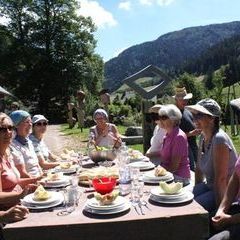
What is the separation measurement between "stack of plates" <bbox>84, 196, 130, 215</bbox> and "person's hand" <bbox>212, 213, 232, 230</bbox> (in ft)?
2.66

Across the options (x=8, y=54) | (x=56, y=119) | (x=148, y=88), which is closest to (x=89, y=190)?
(x=148, y=88)

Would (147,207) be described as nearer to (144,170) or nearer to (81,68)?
(144,170)

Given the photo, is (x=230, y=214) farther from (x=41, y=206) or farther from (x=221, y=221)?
(x=41, y=206)

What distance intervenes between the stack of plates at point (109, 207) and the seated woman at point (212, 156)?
46.7 inches

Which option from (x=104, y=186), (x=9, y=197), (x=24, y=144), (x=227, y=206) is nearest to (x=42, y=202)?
(x=9, y=197)

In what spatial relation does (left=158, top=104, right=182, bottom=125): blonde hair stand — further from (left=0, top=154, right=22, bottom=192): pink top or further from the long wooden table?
the long wooden table

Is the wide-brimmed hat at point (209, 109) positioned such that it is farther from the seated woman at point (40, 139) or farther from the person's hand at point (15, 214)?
the seated woman at point (40, 139)

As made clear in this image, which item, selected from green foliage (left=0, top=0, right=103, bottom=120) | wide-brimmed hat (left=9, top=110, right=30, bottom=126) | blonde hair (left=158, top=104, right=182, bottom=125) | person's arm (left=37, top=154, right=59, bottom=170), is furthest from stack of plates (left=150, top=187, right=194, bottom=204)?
green foliage (left=0, top=0, right=103, bottom=120)

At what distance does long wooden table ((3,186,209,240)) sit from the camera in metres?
3.03

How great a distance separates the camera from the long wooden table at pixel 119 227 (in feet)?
9.93

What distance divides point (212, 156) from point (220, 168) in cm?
21

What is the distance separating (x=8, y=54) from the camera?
36.9m

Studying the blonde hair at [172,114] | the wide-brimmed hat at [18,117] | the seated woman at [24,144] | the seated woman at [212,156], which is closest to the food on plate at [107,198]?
the seated woman at [212,156]

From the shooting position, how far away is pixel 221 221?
139 inches
